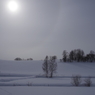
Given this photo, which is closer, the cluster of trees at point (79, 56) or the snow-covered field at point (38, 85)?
the snow-covered field at point (38, 85)

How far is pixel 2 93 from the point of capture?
1161cm

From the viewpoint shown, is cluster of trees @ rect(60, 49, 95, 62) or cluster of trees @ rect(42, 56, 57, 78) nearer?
cluster of trees @ rect(42, 56, 57, 78)

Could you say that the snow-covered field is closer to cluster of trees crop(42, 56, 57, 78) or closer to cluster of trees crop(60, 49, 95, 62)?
cluster of trees crop(42, 56, 57, 78)

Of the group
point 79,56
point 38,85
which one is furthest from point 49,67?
point 79,56

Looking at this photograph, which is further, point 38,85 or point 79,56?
point 79,56

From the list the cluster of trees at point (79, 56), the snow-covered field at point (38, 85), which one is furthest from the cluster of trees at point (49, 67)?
the cluster of trees at point (79, 56)

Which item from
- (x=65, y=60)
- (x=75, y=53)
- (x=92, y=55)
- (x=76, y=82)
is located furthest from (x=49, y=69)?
(x=92, y=55)

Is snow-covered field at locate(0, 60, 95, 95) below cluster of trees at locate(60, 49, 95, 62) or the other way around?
below

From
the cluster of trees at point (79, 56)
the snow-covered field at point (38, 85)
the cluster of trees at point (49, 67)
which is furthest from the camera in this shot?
the cluster of trees at point (79, 56)

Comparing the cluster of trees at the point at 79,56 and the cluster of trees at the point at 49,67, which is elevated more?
the cluster of trees at the point at 79,56

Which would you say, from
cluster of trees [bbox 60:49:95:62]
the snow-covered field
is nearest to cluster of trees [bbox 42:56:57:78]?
the snow-covered field

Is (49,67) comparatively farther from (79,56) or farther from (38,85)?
(79,56)

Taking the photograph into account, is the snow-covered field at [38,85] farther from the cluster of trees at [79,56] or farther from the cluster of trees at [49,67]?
the cluster of trees at [79,56]

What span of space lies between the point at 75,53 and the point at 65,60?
13930mm
